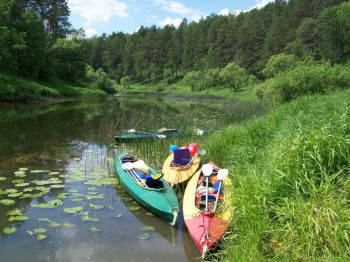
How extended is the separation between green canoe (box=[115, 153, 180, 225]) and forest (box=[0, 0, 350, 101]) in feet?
39.2

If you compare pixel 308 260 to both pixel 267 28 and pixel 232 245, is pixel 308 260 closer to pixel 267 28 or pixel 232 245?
pixel 232 245

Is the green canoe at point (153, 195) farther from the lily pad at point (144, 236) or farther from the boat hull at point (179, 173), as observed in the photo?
the lily pad at point (144, 236)

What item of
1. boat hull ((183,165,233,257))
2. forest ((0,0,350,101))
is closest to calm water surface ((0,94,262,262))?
boat hull ((183,165,233,257))

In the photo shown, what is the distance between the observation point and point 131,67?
288 feet

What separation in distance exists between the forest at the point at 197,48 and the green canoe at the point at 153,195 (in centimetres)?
1195

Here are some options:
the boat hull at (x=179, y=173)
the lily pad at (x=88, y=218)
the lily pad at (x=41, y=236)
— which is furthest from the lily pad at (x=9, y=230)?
the boat hull at (x=179, y=173)

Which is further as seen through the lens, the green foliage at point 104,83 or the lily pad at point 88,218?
the green foliage at point 104,83

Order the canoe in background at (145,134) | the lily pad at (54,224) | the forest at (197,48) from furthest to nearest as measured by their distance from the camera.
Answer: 1. the forest at (197,48)
2. the canoe in background at (145,134)
3. the lily pad at (54,224)

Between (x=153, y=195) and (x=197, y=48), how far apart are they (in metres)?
72.0

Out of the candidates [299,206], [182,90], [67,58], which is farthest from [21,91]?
[182,90]

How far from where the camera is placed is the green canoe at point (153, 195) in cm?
548

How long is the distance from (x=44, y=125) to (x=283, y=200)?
14066 mm

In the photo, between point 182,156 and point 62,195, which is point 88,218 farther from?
point 182,156

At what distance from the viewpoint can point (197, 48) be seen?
74.0m
